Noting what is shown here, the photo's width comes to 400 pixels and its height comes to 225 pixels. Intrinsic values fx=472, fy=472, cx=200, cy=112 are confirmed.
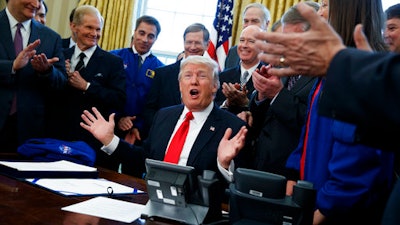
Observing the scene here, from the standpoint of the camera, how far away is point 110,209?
1.78 m

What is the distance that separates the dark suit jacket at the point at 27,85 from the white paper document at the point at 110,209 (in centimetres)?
194

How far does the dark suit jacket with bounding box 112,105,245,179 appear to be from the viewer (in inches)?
107

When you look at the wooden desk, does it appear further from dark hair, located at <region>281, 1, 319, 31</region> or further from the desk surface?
dark hair, located at <region>281, 1, 319, 31</region>

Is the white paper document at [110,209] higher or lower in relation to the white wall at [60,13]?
lower

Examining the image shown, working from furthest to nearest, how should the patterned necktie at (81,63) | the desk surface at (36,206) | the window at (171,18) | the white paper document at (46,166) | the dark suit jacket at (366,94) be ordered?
the window at (171,18), the patterned necktie at (81,63), the white paper document at (46,166), the desk surface at (36,206), the dark suit jacket at (366,94)

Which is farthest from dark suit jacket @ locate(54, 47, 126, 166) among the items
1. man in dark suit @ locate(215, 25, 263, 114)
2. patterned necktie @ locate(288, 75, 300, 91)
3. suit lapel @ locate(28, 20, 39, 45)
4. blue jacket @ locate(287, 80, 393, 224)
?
blue jacket @ locate(287, 80, 393, 224)

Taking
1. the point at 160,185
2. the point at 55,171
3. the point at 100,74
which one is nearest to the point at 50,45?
the point at 100,74

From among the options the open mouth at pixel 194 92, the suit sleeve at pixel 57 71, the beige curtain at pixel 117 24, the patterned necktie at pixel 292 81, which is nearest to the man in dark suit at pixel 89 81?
the suit sleeve at pixel 57 71

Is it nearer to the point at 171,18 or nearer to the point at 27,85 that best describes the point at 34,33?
the point at 27,85

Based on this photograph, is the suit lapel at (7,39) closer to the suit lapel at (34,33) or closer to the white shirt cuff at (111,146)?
the suit lapel at (34,33)

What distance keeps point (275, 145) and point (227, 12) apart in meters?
3.36

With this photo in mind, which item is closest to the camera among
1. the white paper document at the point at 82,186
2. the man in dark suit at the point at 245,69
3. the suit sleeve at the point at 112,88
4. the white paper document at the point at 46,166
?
the white paper document at the point at 82,186

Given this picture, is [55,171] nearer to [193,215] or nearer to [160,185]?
[160,185]

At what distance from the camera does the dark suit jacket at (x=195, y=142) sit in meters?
2.72
